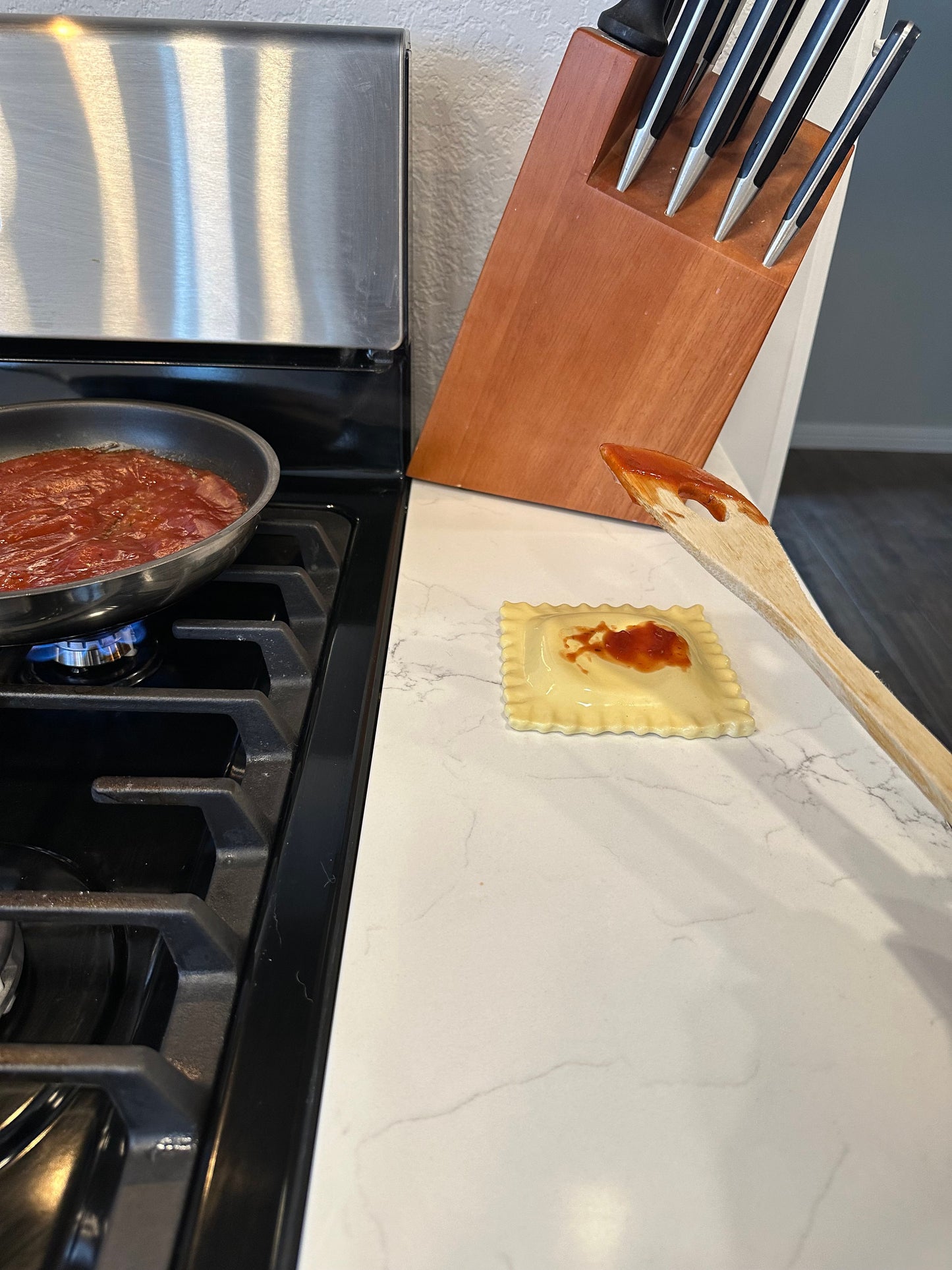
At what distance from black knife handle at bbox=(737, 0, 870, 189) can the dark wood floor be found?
134 centimetres

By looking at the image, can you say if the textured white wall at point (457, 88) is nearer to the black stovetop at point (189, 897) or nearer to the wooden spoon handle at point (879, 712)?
the black stovetop at point (189, 897)

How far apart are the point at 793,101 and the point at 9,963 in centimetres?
69

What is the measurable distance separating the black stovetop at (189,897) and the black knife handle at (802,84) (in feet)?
1.01

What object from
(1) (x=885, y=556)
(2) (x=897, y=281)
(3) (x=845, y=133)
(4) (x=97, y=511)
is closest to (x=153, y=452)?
(4) (x=97, y=511)

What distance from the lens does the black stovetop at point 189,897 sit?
1.04ft

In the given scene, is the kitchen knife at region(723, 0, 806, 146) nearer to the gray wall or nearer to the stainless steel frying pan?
the stainless steel frying pan

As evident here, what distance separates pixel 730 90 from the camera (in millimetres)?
592

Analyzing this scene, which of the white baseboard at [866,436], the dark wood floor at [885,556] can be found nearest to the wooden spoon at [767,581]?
the dark wood floor at [885,556]


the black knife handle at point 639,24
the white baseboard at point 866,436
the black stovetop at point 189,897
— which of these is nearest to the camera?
the black stovetop at point 189,897

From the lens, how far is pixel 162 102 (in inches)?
25.8

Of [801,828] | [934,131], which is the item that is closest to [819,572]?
[934,131]

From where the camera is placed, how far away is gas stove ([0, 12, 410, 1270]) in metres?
0.33

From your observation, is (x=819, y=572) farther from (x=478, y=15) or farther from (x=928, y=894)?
(x=928, y=894)

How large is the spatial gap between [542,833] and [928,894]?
0.20m
